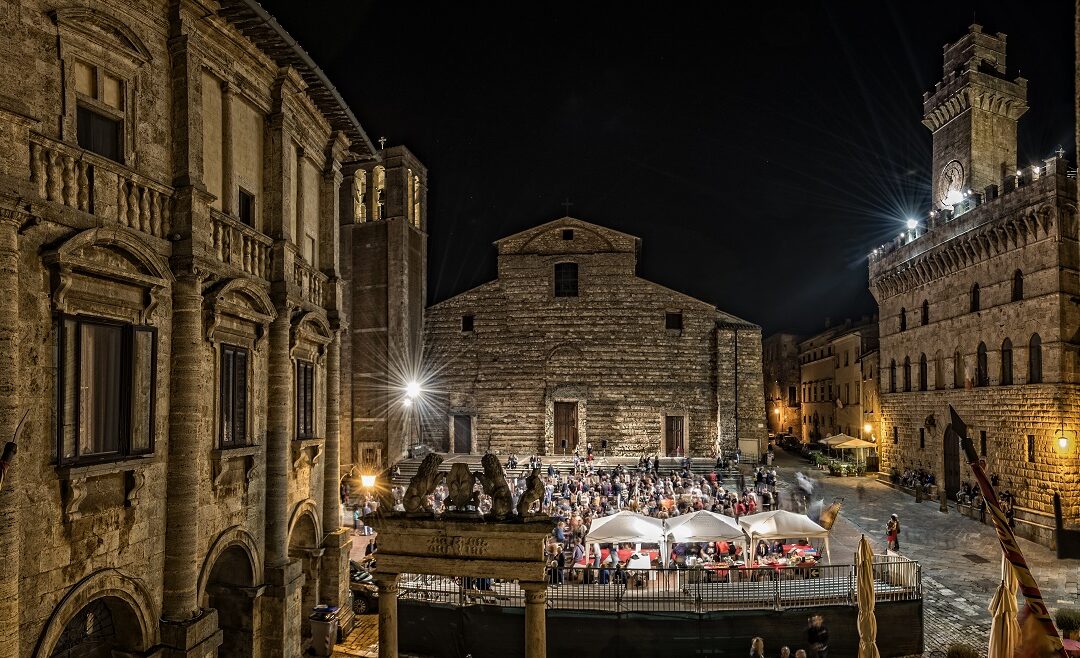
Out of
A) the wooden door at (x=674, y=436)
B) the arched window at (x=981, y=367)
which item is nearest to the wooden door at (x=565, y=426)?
the wooden door at (x=674, y=436)

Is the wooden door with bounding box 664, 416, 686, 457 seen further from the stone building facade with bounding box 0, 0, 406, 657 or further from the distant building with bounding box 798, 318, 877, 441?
the stone building facade with bounding box 0, 0, 406, 657

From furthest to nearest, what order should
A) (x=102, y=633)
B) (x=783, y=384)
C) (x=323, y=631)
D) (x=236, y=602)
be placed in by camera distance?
1. (x=783, y=384)
2. (x=323, y=631)
3. (x=236, y=602)
4. (x=102, y=633)

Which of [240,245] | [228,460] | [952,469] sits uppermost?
[240,245]

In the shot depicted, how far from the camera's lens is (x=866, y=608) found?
38.3 feet

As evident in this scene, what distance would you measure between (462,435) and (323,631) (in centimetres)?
2518

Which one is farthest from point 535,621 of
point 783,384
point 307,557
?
point 783,384

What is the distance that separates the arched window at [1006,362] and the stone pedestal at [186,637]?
3082 cm

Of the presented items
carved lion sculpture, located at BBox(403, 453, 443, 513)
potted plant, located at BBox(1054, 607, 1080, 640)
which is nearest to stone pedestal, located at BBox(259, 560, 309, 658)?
carved lion sculpture, located at BBox(403, 453, 443, 513)

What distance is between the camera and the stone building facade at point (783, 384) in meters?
71.8

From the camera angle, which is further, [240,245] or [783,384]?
[783,384]

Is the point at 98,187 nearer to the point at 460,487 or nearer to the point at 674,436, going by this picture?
the point at 460,487

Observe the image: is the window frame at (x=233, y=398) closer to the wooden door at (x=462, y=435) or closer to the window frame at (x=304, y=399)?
the window frame at (x=304, y=399)

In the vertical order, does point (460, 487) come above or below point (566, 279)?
below

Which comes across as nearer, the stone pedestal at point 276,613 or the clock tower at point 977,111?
the stone pedestal at point 276,613
